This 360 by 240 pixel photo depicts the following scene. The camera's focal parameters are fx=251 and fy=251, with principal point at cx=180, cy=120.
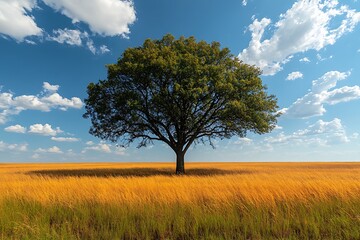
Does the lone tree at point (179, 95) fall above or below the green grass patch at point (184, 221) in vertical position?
above

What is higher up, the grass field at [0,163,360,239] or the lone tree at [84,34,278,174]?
the lone tree at [84,34,278,174]

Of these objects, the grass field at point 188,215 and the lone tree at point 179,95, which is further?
the lone tree at point 179,95

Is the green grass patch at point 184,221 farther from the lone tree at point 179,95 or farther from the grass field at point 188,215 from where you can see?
the lone tree at point 179,95

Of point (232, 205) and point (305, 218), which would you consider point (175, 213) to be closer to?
point (232, 205)

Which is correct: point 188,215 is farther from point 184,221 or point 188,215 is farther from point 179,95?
point 179,95

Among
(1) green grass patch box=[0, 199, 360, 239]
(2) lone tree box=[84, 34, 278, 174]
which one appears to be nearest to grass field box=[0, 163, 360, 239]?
(1) green grass patch box=[0, 199, 360, 239]

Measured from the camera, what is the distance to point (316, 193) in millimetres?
8555

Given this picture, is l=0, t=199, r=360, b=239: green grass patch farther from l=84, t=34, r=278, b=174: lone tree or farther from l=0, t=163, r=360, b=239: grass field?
l=84, t=34, r=278, b=174: lone tree

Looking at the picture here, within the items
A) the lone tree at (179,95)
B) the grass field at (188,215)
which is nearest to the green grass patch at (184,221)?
the grass field at (188,215)

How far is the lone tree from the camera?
2531 cm

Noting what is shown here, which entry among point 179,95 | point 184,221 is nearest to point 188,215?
point 184,221

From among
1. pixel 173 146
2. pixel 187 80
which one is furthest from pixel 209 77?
pixel 173 146

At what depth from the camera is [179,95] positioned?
2573cm

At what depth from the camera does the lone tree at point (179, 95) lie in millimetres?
25312
